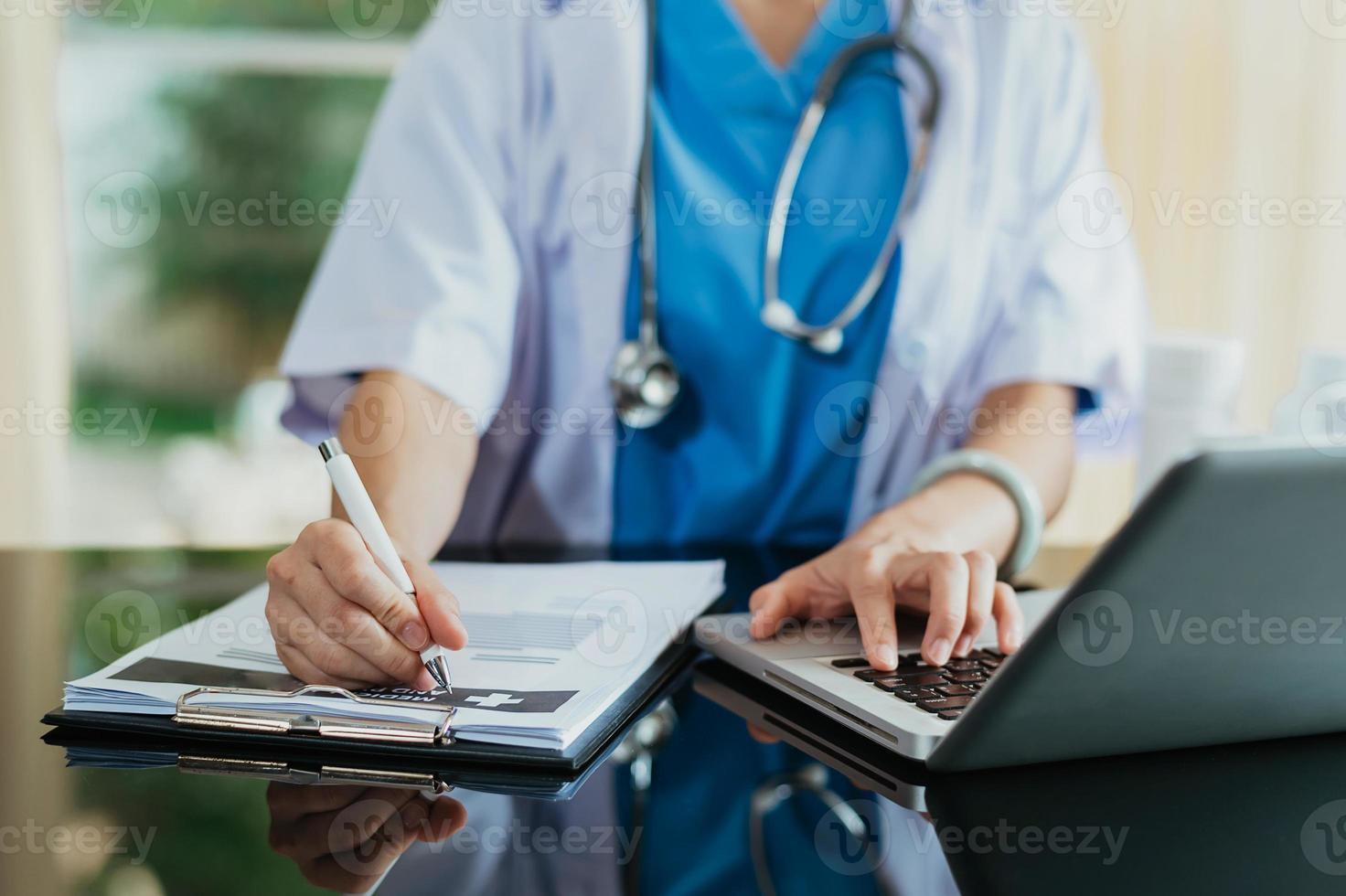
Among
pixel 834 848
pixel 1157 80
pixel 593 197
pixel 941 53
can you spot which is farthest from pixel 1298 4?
pixel 834 848

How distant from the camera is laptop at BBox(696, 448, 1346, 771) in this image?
423mm

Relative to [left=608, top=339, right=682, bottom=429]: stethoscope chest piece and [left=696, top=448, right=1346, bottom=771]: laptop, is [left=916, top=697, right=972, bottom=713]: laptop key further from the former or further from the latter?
[left=608, top=339, right=682, bottom=429]: stethoscope chest piece

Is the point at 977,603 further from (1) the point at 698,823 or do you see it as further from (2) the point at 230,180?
(2) the point at 230,180

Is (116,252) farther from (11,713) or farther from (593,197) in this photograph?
(11,713)

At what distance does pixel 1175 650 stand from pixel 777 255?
0.68 m

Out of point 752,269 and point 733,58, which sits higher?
point 733,58

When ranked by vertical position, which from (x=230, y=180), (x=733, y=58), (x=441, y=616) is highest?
(x=733, y=58)

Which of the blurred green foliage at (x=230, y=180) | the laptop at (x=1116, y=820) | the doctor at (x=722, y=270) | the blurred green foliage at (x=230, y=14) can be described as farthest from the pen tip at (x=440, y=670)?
the blurred green foliage at (x=230, y=14)

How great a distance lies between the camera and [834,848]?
451mm

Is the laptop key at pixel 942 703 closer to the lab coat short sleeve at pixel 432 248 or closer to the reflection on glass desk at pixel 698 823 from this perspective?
the reflection on glass desk at pixel 698 823

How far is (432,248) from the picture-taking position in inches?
39.4

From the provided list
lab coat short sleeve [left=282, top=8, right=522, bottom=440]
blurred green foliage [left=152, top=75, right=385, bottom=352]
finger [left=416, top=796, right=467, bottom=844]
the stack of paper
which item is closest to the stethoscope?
lab coat short sleeve [left=282, top=8, right=522, bottom=440]

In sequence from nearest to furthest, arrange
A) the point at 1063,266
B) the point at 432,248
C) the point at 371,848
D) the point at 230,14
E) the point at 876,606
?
the point at 371,848
the point at 876,606
the point at 432,248
the point at 1063,266
the point at 230,14

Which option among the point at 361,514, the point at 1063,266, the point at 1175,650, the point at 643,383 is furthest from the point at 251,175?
the point at 1175,650
